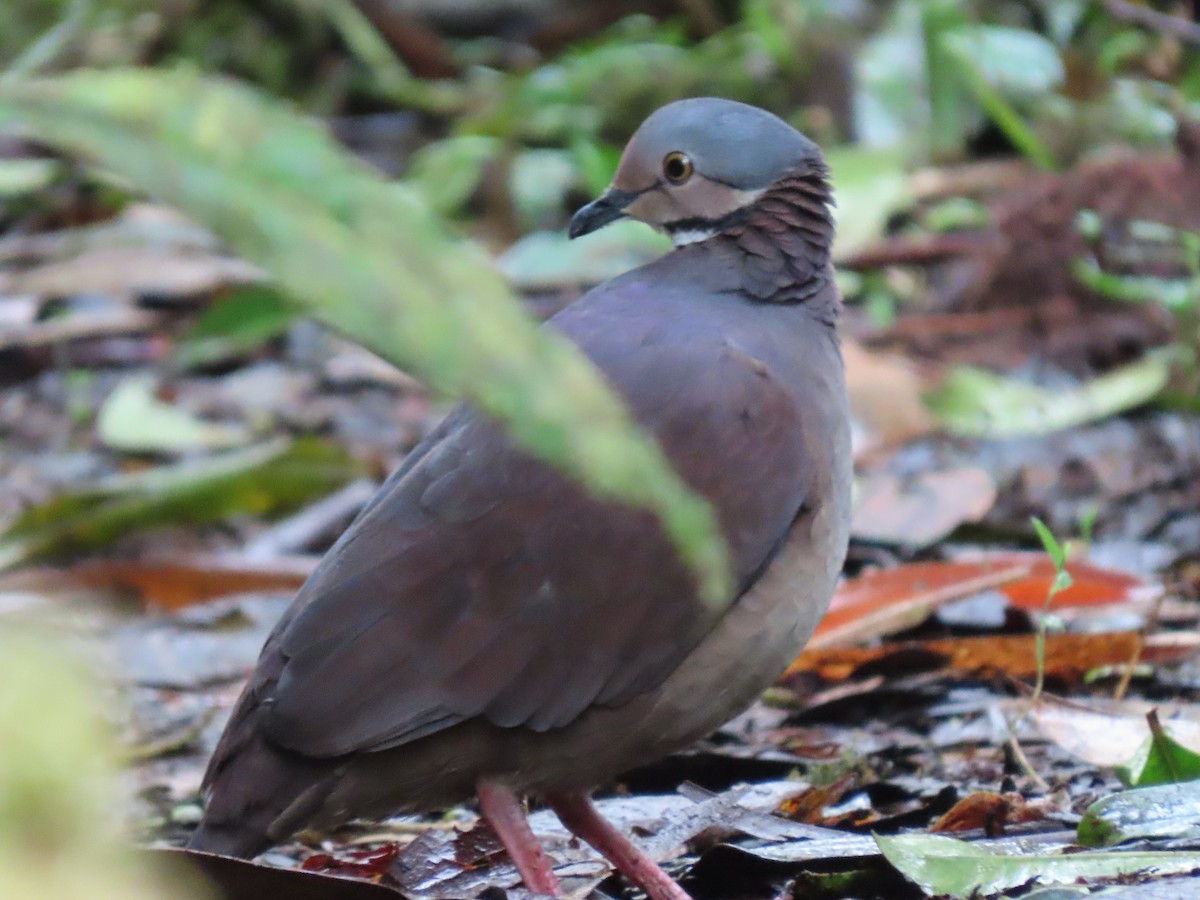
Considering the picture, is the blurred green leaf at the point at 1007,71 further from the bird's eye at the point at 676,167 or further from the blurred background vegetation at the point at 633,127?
the bird's eye at the point at 676,167

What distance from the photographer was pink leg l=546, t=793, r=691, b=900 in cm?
271

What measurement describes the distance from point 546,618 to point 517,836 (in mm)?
361

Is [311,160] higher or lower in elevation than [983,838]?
higher

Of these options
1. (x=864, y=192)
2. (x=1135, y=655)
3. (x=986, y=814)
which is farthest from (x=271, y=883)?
(x=864, y=192)

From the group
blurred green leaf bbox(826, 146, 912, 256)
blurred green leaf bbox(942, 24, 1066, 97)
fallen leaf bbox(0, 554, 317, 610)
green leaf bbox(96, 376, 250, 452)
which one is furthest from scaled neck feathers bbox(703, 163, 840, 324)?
blurred green leaf bbox(942, 24, 1066, 97)

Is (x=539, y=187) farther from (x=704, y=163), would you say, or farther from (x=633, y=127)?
(x=704, y=163)

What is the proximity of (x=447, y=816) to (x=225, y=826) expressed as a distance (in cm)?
102

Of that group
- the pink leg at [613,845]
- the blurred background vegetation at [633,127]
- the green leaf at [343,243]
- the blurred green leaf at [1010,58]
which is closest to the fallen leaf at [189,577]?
the blurred background vegetation at [633,127]

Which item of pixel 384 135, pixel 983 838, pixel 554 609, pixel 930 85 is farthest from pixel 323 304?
pixel 384 135

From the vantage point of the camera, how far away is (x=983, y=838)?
8.99 ft

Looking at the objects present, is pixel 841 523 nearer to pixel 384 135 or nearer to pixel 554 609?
pixel 554 609

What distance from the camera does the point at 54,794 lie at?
899 mm

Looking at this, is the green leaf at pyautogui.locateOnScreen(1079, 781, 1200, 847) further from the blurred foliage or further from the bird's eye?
the blurred foliage

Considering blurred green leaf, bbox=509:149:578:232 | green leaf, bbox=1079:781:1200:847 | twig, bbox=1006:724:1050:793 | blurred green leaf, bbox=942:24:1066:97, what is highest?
blurred green leaf, bbox=942:24:1066:97
